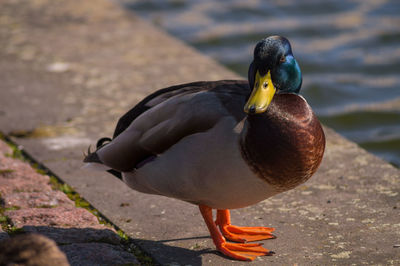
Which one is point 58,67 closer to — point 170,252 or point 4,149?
point 4,149

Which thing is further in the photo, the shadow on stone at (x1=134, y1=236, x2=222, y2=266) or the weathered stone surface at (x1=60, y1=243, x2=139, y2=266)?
the shadow on stone at (x1=134, y1=236, x2=222, y2=266)

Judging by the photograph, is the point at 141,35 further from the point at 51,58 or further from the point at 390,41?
the point at 390,41

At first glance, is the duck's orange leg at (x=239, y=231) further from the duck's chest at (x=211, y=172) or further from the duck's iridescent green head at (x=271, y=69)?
the duck's iridescent green head at (x=271, y=69)

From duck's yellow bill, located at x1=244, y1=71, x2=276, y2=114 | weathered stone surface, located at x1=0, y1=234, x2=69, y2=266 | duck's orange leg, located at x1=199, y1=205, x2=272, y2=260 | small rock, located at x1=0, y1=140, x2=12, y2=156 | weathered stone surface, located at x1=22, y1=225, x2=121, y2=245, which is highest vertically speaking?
duck's yellow bill, located at x1=244, y1=71, x2=276, y2=114

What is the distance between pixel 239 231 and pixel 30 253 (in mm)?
1429

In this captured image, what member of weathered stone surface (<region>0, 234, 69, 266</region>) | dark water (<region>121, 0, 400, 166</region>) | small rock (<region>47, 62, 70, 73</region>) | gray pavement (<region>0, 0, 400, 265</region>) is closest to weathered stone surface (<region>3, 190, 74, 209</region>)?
gray pavement (<region>0, 0, 400, 265</region>)

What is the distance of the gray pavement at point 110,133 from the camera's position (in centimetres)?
355

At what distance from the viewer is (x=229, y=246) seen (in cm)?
352

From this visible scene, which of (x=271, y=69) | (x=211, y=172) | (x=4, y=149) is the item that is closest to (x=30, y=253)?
(x=211, y=172)

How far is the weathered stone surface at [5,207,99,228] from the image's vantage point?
3652mm

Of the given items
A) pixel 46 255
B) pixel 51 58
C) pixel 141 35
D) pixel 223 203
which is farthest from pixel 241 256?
pixel 141 35

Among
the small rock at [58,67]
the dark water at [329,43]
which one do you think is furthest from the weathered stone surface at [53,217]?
the dark water at [329,43]

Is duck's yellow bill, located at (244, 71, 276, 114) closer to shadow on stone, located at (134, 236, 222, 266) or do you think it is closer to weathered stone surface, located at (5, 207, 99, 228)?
shadow on stone, located at (134, 236, 222, 266)

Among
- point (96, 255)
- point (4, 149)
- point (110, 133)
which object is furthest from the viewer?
point (110, 133)
